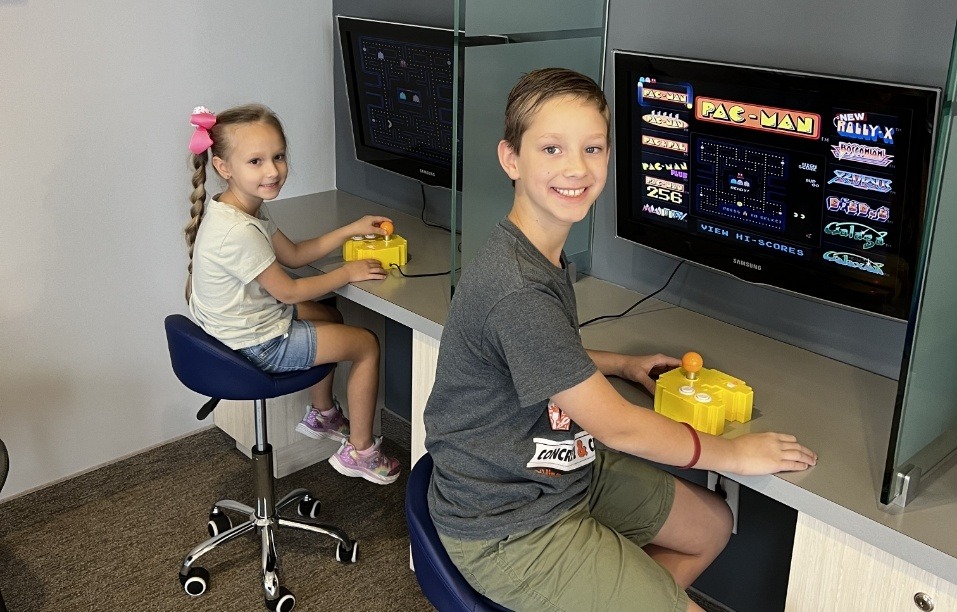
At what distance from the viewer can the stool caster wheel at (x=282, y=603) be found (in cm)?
243

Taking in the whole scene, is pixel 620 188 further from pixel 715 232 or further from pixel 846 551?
pixel 846 551

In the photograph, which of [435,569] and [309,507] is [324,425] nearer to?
[309,507]

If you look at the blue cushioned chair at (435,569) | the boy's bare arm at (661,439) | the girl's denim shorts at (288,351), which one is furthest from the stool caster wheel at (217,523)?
the boy's bare arm at (661,439)

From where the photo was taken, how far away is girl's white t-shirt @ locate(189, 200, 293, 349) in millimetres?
2305

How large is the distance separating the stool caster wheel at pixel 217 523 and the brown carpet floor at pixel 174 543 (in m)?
0.05

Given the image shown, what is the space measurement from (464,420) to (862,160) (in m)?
0.87

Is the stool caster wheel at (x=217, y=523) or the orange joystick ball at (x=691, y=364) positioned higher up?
the orange joystick ball at (x=691, y=364)

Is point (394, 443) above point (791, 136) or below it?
below

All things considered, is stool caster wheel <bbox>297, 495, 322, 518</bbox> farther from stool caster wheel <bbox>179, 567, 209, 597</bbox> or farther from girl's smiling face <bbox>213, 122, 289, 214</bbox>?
girl's smiling face <bbox>213, 122, 289, 214</bbox>

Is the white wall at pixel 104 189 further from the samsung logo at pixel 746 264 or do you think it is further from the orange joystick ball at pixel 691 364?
the orange joystick ball at pixel 691 364

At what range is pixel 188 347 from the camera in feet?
7.54

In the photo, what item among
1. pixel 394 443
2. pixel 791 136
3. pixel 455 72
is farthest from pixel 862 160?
pixel 394 443

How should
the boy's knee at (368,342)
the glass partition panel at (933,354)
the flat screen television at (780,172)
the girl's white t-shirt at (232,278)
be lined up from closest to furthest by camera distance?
the glass partition panel at (933,354) → the flat screen television at (780,172) → the girl's white t-shirt at (232,278) → the boy's knee at (368,342)

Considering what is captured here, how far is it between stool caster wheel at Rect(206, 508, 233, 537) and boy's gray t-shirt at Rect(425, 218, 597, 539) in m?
1.20
